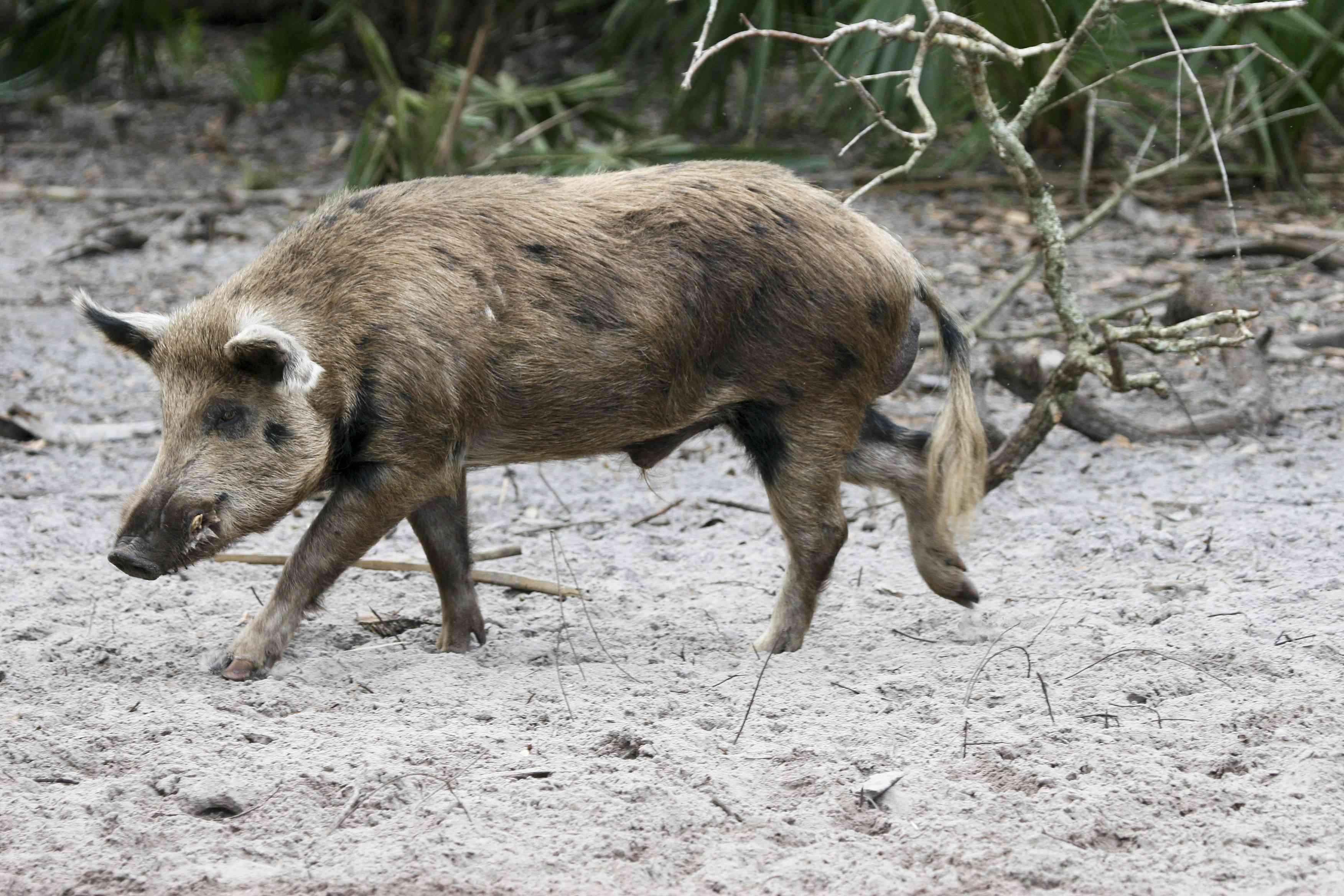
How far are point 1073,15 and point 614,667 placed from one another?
16.9ft

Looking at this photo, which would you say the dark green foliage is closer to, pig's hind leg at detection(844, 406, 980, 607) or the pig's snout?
pig's hind leg at detection(844, 406, 980, 607)

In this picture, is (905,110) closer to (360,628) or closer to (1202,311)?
(1202,311)

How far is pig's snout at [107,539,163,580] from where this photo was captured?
3742mm

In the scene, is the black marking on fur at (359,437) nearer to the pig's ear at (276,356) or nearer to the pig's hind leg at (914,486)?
the pig's ear at (276,356)

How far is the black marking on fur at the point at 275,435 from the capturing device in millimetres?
3893

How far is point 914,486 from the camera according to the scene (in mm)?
4473

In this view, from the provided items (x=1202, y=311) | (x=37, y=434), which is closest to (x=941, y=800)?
(x=1202, y=311)

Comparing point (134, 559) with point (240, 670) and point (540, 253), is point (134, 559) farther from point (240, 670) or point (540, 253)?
point (540, 253)

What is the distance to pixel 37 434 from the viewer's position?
20.4 ft

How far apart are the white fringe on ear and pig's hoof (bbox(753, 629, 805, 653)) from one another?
1932mm

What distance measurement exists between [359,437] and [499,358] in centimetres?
43

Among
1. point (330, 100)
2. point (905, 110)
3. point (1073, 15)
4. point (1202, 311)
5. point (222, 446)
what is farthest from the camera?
point (330, 100)

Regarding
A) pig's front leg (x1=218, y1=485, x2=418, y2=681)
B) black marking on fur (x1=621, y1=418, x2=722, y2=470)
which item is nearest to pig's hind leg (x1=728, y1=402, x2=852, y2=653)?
black marking on fur (x1=621, y1=418, x2=722, y2=470)

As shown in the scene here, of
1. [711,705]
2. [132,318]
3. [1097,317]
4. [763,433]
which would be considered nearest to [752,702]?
[711,705]
